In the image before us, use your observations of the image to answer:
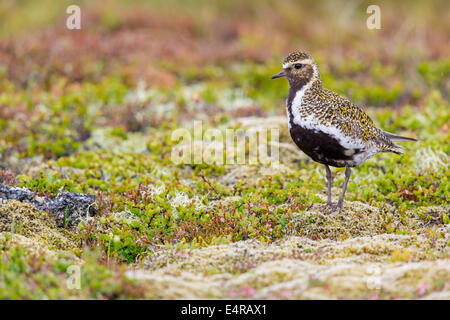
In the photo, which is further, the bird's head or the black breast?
the bird's head

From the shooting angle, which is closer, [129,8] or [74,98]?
[74,98]

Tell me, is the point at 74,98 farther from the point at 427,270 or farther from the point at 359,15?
the point at 359,15

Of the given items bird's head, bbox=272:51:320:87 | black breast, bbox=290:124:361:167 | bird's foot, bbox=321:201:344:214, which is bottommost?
bird's foot, bbox=321:201:344:214

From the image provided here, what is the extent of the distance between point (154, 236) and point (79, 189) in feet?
5.67

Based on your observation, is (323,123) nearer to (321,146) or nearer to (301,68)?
(321,146)

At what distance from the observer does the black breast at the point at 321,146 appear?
245 inches

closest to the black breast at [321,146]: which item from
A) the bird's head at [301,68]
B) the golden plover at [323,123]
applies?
the golden plover at [323,123]

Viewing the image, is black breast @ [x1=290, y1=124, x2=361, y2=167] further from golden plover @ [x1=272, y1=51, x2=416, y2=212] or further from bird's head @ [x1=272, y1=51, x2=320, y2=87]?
bird's head @ [x1=272, y1=51, x2=320, y2=87]

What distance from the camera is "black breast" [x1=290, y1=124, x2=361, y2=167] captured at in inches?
245

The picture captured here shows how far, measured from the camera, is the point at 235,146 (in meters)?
9.07

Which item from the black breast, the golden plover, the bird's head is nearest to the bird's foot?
the golden plover

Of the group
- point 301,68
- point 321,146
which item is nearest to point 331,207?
point 321,146
